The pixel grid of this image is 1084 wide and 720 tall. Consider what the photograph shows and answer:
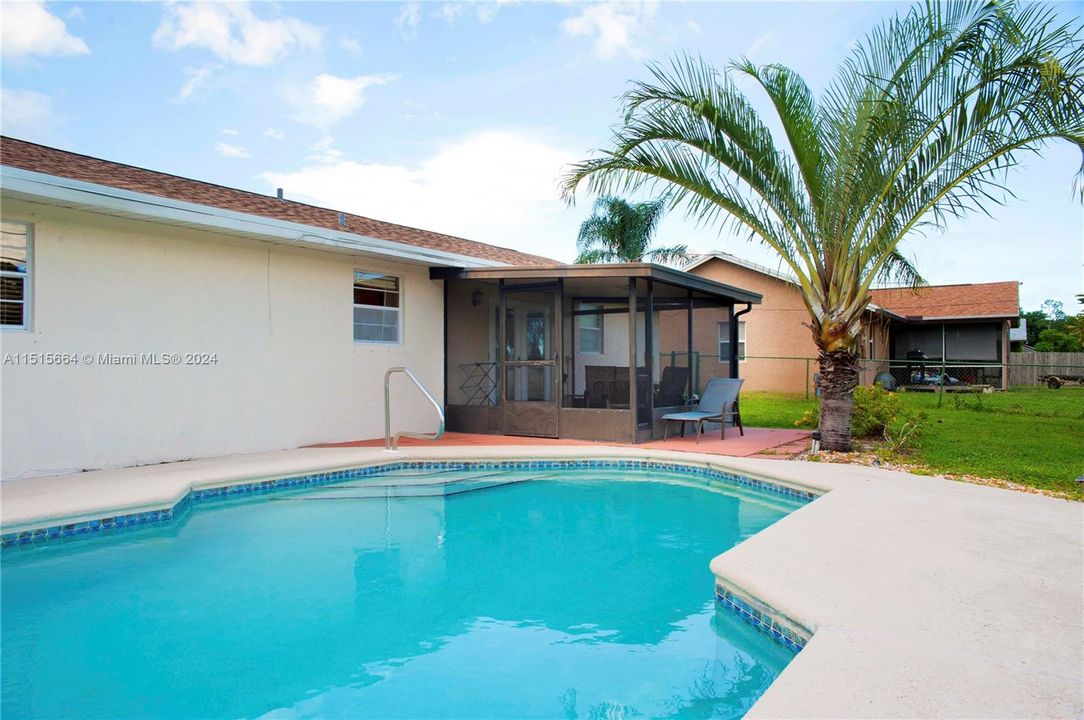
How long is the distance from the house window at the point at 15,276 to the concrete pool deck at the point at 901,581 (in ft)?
5.27

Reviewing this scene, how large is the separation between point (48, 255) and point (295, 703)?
19.7 ft

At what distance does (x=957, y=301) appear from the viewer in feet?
76.9

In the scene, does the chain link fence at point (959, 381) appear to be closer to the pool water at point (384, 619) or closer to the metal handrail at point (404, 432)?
the metal handrail at point (404, 432)

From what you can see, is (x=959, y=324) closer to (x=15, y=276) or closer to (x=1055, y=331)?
(x=1055, y=331)

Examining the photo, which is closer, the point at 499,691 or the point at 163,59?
the point at 499,691

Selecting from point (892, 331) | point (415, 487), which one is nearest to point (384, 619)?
point (415, 487)

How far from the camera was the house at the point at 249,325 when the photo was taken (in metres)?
6.84

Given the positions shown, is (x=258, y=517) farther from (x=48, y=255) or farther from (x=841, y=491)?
(x=841, y=491)

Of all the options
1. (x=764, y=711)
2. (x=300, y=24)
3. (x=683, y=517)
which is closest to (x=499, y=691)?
(x=764, y=711)

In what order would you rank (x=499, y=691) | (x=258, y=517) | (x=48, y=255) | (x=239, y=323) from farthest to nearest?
1. (x=239, y=323)
2. (x=48, y=255)
3. (x=258, y=517)
4. (x=499, y=691)

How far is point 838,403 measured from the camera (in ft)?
28.5

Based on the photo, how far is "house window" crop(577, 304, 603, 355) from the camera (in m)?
A: 14.3

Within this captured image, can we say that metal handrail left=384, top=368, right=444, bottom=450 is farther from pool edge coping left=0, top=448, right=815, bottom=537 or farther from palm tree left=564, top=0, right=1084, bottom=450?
palm tree left=564, top=0, right=1084, bottom=450

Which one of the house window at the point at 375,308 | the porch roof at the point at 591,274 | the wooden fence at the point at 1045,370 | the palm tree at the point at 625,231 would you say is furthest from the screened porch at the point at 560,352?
the wooden fence at the point at 1045,370
